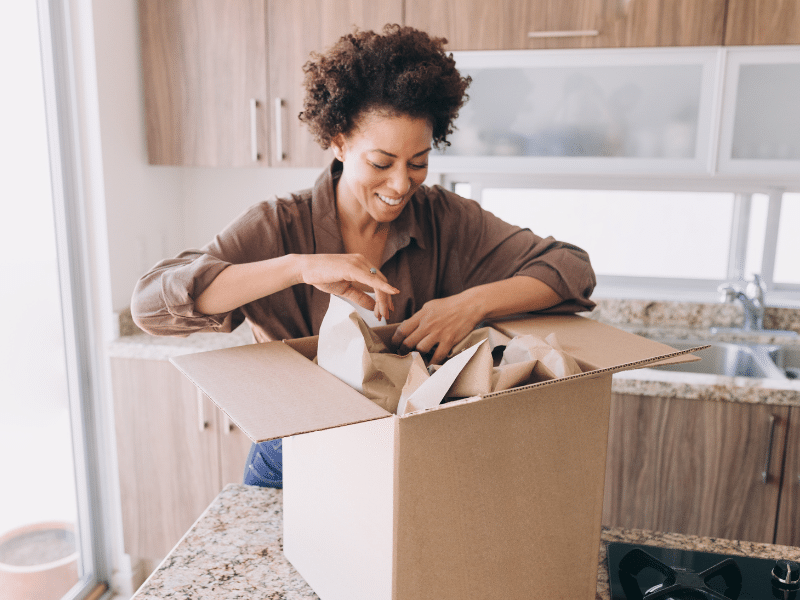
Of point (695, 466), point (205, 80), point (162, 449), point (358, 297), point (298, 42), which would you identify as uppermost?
point (298, 42)

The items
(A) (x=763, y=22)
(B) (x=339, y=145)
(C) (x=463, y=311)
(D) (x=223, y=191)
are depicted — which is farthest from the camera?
(D) (x=223, y=191)

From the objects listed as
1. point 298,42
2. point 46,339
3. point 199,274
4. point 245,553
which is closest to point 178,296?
point 199,274

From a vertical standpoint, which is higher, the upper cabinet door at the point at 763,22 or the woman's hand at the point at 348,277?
the upper cabinet door at the point at 763,22

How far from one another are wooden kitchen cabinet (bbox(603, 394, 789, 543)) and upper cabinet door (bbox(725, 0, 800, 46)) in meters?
1.06

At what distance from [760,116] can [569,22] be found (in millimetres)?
659

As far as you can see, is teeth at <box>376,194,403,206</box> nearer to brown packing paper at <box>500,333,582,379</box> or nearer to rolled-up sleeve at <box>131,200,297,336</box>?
rolled-up sleeve at <box>131,200,297,336</box>

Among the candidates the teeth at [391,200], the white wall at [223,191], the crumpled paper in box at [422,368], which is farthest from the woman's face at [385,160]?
the white wall at [223,191]

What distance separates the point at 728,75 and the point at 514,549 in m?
1.82

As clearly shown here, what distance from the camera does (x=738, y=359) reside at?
6.91 ft

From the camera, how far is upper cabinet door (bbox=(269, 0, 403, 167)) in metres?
2.06

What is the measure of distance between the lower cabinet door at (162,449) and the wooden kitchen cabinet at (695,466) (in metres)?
1.27

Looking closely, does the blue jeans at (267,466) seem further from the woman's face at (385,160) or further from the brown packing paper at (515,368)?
the brown packing paper at (515,368)

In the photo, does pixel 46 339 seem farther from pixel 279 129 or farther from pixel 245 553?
pixel 245 553

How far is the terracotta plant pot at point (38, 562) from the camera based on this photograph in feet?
6.27
